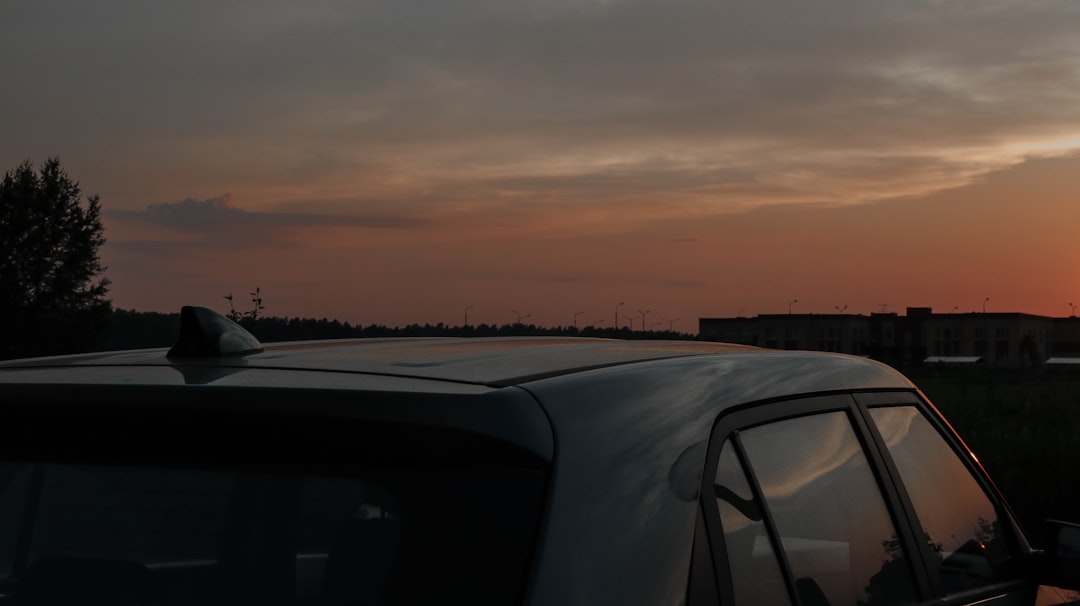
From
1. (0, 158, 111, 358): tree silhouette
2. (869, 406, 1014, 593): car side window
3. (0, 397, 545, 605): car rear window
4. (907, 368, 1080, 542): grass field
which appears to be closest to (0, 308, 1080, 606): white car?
(0, 397, 545, 605): car rear window

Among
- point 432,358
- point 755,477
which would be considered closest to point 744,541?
point 755,477

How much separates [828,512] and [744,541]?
1.44 feet

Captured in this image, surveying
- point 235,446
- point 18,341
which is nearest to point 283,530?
point 235,446

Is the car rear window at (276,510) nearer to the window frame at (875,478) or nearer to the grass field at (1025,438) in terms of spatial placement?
the window frame at (875,478)

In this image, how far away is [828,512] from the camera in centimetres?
270

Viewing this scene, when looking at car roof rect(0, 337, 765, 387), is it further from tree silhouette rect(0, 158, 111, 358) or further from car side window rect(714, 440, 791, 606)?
tree silhouette rect(0, 158, 111, 358)

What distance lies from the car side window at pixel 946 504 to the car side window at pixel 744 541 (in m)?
0.75

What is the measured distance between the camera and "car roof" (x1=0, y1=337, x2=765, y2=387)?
2.21 metres

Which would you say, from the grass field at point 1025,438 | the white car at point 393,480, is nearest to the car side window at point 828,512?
the white car at point 393,480

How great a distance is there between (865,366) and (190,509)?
1747mm

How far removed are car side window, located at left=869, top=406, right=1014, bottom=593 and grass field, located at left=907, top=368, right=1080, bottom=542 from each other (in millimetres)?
12836

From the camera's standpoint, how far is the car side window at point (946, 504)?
3.11 metres

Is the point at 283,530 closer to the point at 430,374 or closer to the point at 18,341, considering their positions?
the point at 430,374

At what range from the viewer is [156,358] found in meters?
2.51
